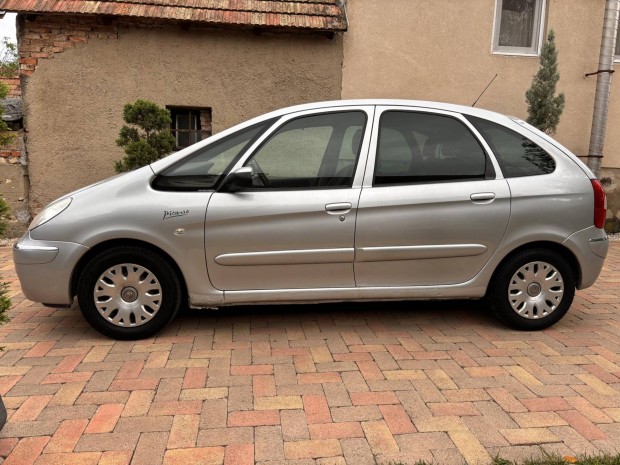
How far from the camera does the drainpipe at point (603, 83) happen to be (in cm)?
777

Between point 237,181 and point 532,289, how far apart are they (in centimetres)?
236

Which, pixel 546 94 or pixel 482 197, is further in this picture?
pixel 546 94

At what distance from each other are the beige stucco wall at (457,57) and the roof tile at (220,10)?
0.50 metres

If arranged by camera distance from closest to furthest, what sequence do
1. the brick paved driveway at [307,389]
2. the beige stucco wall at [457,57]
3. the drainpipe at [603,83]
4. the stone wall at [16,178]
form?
the brick paved driveway at [307,389] < the stone wall at [16,178] < the beige stucco wall at [457,57] < the drainpipe at [603,83]

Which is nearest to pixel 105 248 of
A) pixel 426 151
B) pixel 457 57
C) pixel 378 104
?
pixel 378 104

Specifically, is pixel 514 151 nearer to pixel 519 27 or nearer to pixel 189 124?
pixel 189 124

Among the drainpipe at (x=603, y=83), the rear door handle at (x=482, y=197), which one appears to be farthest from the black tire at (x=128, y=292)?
the drainpipe at (x=603, y=83)

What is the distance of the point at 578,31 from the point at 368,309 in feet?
21.3

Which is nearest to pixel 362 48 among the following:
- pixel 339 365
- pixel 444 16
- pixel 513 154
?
pixel 444 16

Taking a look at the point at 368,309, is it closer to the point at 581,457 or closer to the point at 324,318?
the point at 324,318

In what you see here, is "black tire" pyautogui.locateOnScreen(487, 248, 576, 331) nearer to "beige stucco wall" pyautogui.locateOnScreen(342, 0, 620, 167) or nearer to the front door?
the front door

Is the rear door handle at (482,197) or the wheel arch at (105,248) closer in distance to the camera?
the wheel arch at (105,248)

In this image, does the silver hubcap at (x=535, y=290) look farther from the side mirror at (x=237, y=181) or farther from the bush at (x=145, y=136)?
the bush at (x=145, y=136)

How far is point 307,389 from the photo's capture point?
2896mm
